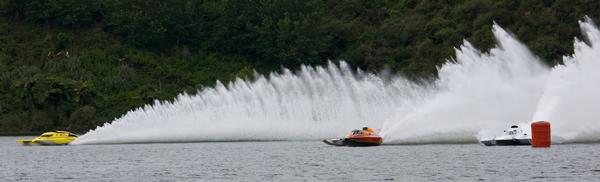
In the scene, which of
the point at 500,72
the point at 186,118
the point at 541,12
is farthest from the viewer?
the point at 541,12

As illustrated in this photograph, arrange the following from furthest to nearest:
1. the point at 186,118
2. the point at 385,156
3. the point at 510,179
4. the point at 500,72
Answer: the point at 186,118, the point at 500,72, the point at 385,156, the point at 510,179

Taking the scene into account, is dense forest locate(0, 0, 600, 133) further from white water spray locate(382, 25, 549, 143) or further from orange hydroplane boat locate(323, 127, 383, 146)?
orange hydroplane boat locate(323, 127, 383, 146)

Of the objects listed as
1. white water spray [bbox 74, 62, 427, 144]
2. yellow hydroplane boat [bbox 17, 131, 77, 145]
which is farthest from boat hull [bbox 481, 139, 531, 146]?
yellow hydroplane boat [bbox 17, 131, 77, 145]

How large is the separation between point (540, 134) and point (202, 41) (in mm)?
78975

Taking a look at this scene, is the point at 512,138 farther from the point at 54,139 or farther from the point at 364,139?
the point at 54,139

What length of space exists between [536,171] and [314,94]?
48.1m

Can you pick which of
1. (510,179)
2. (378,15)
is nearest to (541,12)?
(378,15)

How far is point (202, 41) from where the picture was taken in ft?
512

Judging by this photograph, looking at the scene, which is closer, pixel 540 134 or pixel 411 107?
pixel 540 134

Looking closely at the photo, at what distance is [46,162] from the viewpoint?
84375 mm

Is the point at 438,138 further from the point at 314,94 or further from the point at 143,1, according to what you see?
the point at 143,1

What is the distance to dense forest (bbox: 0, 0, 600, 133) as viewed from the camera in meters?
136

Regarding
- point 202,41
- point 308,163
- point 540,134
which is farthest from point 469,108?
point 202,41

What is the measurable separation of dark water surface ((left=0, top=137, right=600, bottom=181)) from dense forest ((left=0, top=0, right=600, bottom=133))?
3890cm
